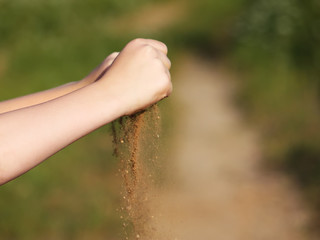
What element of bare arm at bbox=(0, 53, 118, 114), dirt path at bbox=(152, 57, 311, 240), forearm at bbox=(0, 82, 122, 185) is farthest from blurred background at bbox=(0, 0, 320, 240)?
forearm at bbox=(0, 82, 122, 185)

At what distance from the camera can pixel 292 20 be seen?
526 cm

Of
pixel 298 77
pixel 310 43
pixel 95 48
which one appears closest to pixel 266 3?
pixel 310 43

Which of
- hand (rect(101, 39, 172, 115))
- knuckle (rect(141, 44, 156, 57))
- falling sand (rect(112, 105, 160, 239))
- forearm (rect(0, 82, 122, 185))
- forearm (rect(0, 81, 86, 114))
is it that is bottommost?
falling sand (rect(112, 105, 160, 239))

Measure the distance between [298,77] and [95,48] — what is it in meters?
2.03

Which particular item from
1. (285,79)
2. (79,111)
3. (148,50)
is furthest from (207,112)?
(79,111)

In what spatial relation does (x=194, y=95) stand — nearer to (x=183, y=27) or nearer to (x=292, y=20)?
(x=292, y=20)

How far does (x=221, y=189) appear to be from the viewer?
3.65 meters

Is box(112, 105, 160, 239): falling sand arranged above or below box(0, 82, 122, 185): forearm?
below

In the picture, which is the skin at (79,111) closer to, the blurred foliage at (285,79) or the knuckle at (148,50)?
the knuckle at (148,50)

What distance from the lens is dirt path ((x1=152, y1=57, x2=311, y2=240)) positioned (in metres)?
3.24

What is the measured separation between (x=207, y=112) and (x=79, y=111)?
3.94 meters

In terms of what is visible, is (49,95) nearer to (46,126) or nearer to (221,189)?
(46,126)

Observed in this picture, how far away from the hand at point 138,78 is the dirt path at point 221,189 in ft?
5.34

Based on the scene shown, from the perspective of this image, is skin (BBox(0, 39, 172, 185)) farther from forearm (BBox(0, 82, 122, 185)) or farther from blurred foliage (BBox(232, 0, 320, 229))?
blurred foliage (BBox(232, 0, 320, 229))
